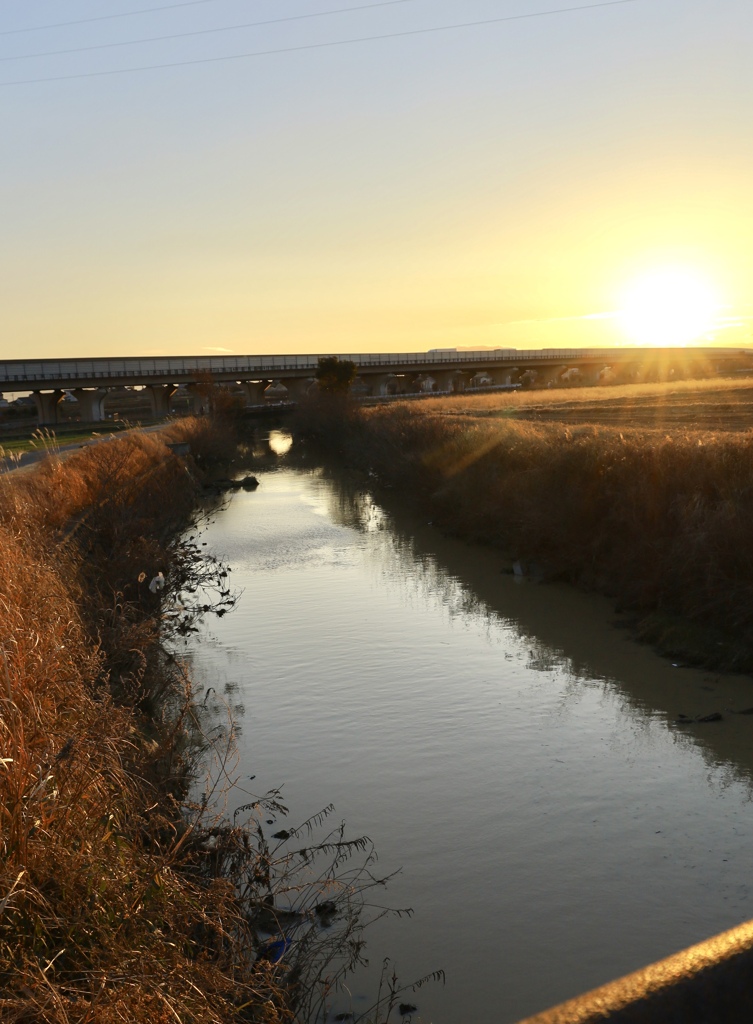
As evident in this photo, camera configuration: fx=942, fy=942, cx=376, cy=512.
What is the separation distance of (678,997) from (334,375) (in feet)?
233

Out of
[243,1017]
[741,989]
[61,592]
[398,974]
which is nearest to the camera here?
[243,1017]

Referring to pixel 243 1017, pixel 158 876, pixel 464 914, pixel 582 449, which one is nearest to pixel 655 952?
pixel 464 914

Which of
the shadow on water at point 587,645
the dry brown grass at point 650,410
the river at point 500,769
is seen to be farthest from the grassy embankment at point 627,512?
the dry brown grass at point 650,410

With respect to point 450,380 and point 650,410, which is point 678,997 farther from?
point 450,380

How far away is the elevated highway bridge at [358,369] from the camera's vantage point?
84688mm

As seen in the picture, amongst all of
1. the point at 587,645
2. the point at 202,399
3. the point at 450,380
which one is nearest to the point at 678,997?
the point at 587,645

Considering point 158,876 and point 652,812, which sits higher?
point 158,876

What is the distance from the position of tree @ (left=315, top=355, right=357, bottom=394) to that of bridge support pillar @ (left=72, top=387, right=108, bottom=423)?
932 inches

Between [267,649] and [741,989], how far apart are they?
10831 mm

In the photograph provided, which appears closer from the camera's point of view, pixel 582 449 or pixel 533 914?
pixel 533 914

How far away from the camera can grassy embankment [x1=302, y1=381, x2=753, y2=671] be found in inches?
583

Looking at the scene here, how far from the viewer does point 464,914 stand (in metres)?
7.57

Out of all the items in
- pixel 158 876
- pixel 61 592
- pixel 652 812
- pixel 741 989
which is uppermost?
pixel 61 592

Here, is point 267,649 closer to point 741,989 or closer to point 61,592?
point 61,592
